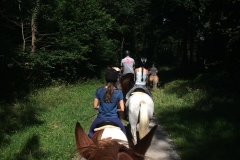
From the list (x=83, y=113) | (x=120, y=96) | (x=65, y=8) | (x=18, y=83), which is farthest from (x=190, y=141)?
(x=65, y=8)

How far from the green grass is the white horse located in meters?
1.13

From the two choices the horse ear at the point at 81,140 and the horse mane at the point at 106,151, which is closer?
the horse mane at the point at 106,151

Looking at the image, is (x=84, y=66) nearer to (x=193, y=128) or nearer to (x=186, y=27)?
(x=186, y=27)

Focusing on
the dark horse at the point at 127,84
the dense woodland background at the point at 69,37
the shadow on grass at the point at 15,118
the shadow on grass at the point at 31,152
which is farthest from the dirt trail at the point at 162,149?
the dense woodland background at the point at 69,37

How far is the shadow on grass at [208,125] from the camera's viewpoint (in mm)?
6862

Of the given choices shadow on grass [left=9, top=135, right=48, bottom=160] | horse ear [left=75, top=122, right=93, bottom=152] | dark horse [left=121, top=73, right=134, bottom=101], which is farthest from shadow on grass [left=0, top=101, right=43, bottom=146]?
horse ear [left=75, top=122, right=93, bottom=152]

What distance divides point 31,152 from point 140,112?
259cm

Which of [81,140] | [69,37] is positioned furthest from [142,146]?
[69,37]

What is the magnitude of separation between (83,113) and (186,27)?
1681cm

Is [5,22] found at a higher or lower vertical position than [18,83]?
higher

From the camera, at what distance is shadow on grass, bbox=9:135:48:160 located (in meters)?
6.11

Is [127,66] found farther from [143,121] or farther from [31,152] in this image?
[31,152]

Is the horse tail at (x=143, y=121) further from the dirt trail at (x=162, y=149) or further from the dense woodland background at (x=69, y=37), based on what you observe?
the dense woodland background at (x=69, y=37)

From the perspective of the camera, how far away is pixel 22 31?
13.8m
